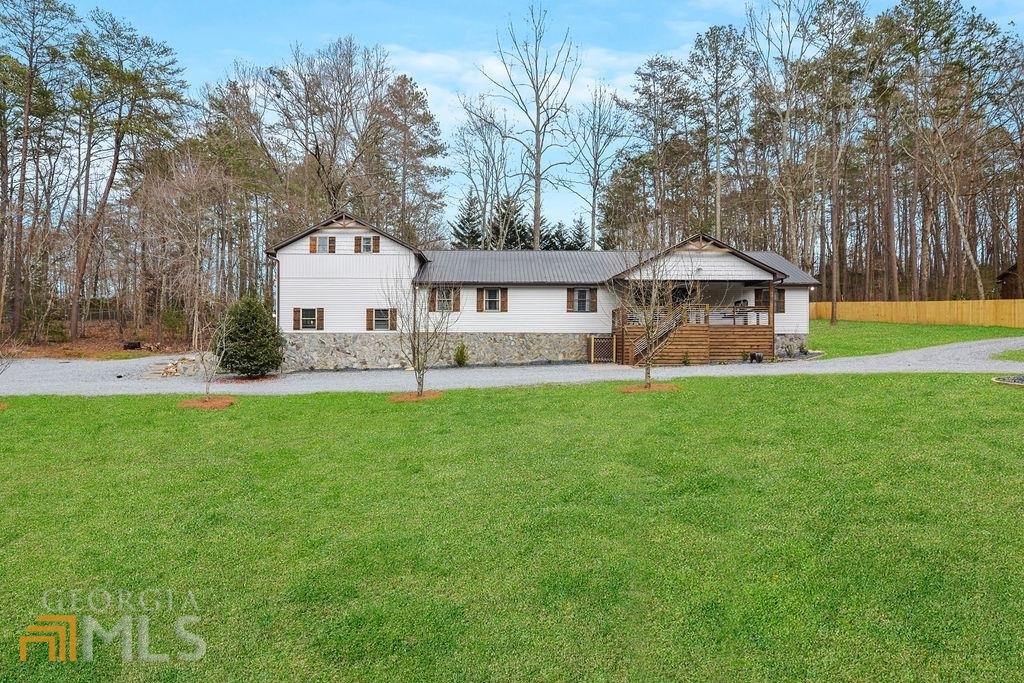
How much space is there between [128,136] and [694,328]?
29.0 meters

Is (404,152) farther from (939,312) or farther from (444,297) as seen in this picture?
(939,312)

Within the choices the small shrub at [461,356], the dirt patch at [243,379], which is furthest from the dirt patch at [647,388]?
the dirt patch at [243,379]

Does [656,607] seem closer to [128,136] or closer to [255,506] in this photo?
[255,506]

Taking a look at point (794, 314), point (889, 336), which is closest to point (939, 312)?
point (889, 336)

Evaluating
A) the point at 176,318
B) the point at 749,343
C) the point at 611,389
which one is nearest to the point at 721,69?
the point at 749,343

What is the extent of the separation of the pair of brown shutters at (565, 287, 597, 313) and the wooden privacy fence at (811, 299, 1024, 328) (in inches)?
779

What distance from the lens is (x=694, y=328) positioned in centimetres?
1855

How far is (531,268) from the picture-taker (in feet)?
72.1

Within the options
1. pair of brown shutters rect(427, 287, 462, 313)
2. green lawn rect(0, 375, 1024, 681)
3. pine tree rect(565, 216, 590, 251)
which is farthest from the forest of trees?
green lawn rect(0, 375, 1024, 681)

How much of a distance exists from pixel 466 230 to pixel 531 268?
11.3 metres

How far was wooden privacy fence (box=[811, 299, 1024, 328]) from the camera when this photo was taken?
24422mm

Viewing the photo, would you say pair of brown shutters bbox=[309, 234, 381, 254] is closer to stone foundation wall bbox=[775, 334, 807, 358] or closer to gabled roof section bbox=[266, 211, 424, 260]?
gabled roof section bbox=[266, 211, 424, 260]

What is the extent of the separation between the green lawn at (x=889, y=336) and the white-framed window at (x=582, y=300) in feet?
28.9

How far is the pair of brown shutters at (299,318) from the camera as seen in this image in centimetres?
2009
